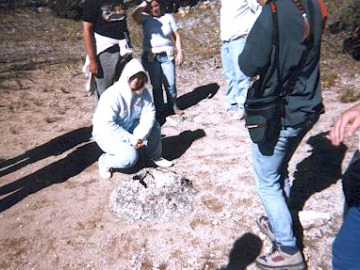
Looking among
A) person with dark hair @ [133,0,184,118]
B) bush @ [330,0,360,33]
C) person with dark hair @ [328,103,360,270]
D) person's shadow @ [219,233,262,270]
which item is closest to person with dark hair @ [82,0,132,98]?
person with dark hair @ [133,0,184,118]

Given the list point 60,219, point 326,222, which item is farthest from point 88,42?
point 326,222

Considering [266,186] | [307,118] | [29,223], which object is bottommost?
[29,223]

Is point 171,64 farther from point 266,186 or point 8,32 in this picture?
point 8,32

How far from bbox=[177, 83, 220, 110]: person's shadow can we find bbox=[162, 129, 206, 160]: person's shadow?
0.93 meters

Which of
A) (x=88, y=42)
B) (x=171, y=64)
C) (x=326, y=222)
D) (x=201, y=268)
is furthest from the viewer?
(x=171, y=64)

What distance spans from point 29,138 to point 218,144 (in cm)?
268

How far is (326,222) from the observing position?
119 inches

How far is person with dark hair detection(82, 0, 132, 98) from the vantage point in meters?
3.69

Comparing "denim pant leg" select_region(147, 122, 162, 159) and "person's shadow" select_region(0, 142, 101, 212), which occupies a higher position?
"denim pant leg" select_region(147, 122, 162, 159)

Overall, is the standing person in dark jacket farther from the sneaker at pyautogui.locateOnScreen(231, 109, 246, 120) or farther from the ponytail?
the sneaker at pyautogui.locateOnScreen(231, 109, 246, 120)

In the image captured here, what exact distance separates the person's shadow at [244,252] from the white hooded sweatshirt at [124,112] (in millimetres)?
1463

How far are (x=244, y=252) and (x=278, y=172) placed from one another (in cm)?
83

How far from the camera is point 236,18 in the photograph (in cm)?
429

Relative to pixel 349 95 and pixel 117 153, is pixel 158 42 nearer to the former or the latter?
pixel 117 153
